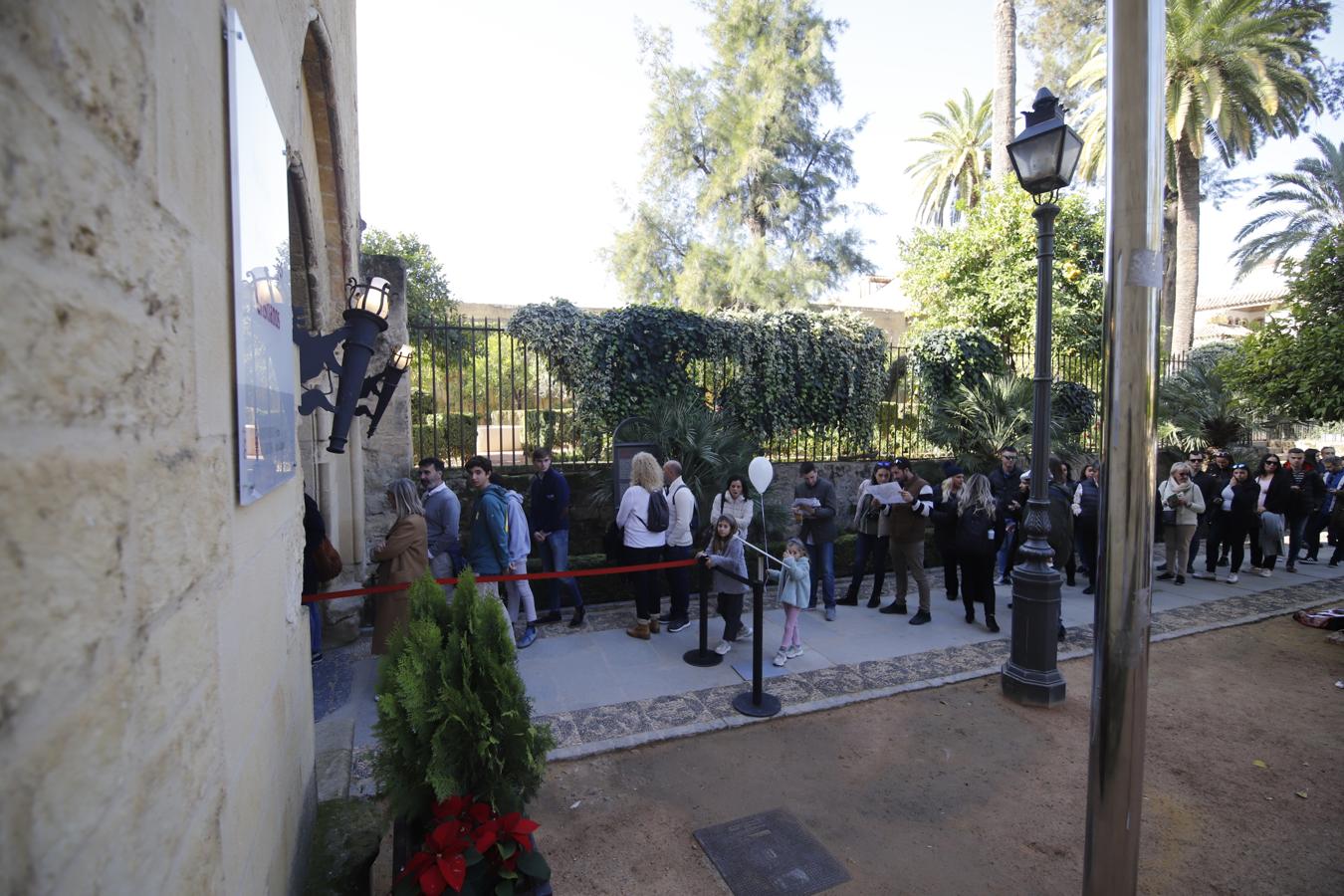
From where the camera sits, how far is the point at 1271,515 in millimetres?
9883

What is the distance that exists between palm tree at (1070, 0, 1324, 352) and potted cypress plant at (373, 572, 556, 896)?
17735 mm

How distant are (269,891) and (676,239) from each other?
2336 cm

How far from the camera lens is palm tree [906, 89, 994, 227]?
25109 millimetres

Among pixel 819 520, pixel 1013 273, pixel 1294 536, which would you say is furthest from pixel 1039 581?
pixel 1013 273

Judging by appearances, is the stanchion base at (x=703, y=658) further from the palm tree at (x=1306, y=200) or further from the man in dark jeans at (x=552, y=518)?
the palm tree at (x=1306, y=200)

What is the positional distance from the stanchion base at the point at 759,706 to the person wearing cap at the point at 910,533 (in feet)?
9.36

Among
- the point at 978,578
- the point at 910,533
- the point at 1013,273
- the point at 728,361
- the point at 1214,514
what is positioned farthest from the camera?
the point at 1013,273

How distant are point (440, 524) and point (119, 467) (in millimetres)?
5543

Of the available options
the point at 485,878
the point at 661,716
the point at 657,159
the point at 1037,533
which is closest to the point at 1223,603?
the point at 1037,533

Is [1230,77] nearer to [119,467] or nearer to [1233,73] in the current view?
[1233,73]

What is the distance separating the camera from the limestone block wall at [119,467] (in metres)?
0.74

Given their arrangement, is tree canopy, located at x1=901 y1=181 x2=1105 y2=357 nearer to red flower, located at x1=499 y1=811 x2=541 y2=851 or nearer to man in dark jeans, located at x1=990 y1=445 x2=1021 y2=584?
man in dark jeans, located at x1=990 y1=445 x2=1021 y2=584

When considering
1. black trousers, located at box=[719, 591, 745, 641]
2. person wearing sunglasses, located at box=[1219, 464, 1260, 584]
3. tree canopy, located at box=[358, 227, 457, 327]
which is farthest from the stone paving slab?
tree canopy, located at box=[358, 227, 457, 327]

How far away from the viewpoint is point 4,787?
2.24 feet
